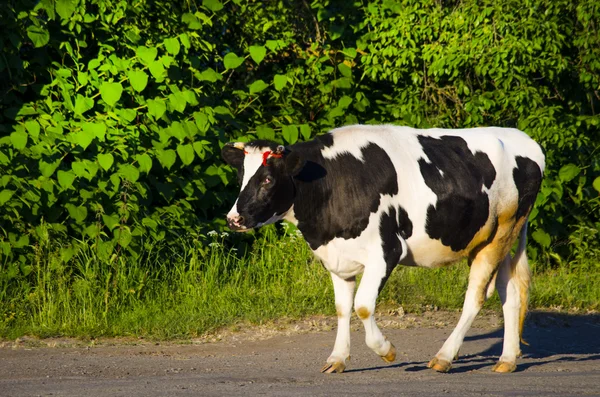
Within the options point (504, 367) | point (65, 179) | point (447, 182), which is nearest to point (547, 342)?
point (504, 367)

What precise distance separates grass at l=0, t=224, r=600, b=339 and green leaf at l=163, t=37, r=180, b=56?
5.92 feet

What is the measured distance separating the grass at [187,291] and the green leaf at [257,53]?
70.2 inches

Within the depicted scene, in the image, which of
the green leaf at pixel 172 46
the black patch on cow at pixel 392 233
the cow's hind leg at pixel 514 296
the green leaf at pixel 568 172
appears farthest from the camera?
the green leaf at pixel 568 172

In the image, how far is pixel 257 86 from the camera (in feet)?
35.0

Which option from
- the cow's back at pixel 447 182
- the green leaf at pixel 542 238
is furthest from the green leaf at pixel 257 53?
the green leaf at pixel 542 238

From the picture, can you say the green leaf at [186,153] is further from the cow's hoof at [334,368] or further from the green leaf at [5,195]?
the cow's hoof at [334,368]

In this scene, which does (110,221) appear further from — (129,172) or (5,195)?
(5,195)

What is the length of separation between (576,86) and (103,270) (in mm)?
5625

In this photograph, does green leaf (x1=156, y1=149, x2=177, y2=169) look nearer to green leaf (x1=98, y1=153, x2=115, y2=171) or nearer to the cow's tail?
green leaf (x1=98, y1=153, x2=115, y2=171)

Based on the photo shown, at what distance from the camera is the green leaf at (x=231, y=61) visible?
34.3 ft

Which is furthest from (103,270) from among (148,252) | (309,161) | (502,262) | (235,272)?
(502,262)

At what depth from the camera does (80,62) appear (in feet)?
33.1

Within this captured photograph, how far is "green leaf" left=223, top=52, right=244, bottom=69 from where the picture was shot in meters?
10.5

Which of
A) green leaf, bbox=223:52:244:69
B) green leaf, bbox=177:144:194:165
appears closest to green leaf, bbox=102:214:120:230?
green leaf, bbox=177:144:194:165
